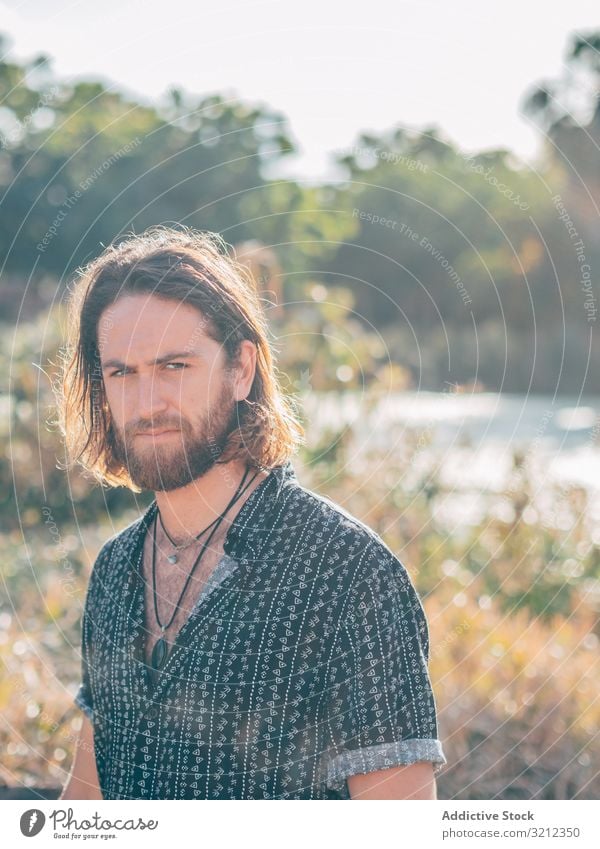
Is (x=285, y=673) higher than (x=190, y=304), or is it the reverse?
(x=190, y=304)

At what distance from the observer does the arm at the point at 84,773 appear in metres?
2.68

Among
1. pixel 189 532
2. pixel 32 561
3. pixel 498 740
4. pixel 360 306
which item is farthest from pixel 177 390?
pixel 360 306

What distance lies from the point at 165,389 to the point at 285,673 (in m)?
0.73

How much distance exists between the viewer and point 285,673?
2.19 metres

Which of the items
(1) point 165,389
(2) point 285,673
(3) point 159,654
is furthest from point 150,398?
(2) point 285,673

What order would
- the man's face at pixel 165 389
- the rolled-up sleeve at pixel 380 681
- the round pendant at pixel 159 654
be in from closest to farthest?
the rolled-up sleeve at pixel 380 681 < the round pendant at pixel 159 654 < the man's face at pixel 165 389

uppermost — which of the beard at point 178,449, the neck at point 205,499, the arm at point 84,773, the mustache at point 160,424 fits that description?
the mustache at point 160,424

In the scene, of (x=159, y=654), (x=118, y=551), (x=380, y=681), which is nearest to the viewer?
(x=380, y=681)

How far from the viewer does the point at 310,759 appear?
224 centimetres

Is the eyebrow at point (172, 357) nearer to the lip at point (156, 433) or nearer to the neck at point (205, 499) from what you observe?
the lip at point (156, 433)

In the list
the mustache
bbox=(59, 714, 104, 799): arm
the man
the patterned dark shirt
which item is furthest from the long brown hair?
bbox=(59, 714, 104, 799): arm

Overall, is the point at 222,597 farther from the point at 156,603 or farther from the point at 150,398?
the point at 150,398

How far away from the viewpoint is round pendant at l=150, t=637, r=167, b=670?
236cm

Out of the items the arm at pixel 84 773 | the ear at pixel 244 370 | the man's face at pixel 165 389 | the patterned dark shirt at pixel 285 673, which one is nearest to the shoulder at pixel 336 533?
the patterned dark shirt at pixel 285 673
